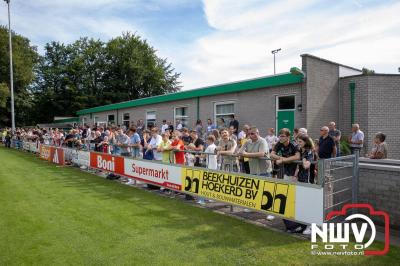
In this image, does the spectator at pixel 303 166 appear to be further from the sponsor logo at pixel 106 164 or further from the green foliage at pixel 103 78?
the green foliage at pixel 103 78

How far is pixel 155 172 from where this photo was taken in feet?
32.7

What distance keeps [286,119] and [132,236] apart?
895cm

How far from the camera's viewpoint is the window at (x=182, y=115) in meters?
19.4

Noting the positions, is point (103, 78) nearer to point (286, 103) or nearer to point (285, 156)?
point (286, 103)

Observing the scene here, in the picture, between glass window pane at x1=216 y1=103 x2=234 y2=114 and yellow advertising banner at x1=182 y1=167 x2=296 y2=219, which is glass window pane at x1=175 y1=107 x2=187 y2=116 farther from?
yellow advertising banner at x1=182 y1=167 x2=296 y2=219

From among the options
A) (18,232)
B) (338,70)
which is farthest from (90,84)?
(18,232)

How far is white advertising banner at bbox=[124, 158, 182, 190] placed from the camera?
909 cm

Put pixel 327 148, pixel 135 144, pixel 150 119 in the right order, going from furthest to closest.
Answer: pixel 150 119 → pixel 135 144 → pixel 327 148

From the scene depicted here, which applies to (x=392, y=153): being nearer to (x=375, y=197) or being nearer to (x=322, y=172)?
(x=375, y=197)

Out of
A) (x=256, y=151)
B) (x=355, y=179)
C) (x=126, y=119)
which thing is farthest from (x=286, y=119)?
(x=126, y=119)

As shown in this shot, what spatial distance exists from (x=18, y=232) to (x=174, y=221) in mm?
3011

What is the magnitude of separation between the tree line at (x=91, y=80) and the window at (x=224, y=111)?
3637 cm

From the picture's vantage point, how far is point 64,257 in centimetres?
514

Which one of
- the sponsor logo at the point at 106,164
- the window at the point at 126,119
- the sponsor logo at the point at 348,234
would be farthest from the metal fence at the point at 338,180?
the window at the point at 126,119
